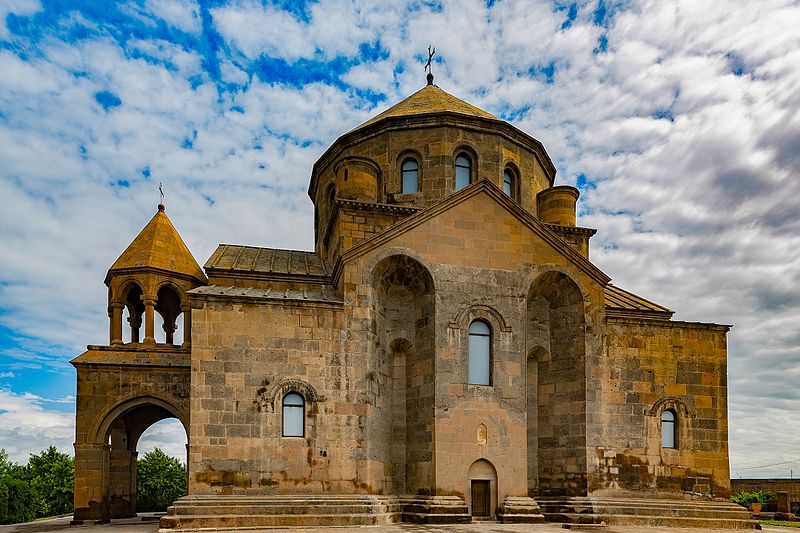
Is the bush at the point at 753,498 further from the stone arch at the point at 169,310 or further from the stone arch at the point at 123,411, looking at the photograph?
the stone arch at the point at 169,310

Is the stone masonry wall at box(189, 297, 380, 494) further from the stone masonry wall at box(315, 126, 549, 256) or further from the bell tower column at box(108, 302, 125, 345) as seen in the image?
the bell tower column at box(108, 302, 125, 345)

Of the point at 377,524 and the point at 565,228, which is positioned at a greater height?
the point at 565,228

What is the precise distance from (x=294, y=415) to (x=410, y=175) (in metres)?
8.46

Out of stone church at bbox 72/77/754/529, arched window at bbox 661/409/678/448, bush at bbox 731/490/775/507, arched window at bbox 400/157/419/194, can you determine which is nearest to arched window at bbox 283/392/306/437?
stone church at bbox 72/77/754/529

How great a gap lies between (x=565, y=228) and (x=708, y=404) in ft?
20.4

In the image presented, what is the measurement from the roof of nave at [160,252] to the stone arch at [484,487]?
10.8 metres

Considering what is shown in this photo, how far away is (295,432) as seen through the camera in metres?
15.3

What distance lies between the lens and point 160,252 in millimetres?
20641

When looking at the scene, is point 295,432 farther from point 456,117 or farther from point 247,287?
point 456,117

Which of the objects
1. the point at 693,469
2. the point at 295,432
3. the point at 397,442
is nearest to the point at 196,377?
the point at 295,432

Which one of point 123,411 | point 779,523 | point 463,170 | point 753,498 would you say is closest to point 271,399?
point 123,411

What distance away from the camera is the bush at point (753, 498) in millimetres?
22797

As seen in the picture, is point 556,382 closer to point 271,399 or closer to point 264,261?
point 271,399

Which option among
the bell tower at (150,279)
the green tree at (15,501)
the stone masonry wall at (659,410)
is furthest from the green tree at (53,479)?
the stone masonry wall at (659,410)
